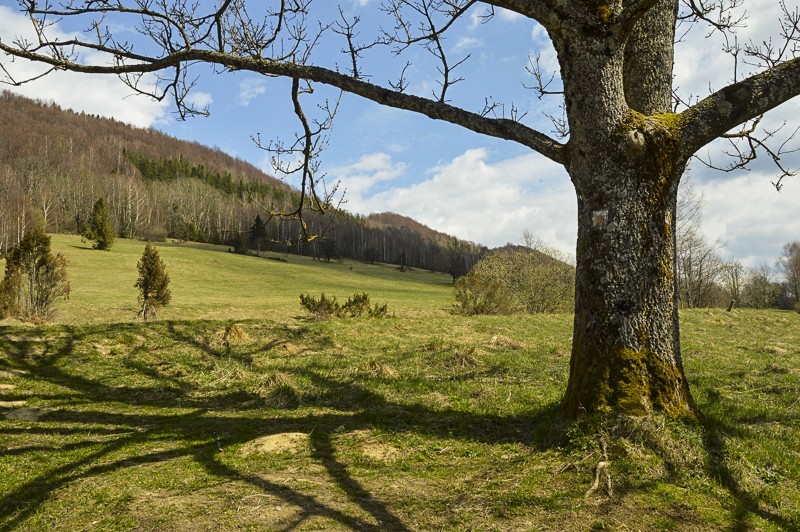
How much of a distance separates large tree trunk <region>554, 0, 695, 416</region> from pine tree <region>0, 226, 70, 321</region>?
20334mm

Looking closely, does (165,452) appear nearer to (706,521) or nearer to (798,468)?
(706,521)

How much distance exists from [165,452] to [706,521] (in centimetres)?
449

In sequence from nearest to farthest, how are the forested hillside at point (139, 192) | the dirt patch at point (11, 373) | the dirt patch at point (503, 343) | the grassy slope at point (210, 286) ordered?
the dirt patch at point (11, 373) < the dirt patch at point (503, 343) < the grassy slope at point (210, 286) < the forested hillside at point (139, 192)

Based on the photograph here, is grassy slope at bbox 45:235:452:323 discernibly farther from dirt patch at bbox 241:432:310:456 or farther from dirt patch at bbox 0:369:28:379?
dirt patch at bbox 241:432:310:456

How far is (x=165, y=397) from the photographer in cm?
698

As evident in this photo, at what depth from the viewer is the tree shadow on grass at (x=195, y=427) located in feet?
11.4

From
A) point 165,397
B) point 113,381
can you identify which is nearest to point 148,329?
point 113,381

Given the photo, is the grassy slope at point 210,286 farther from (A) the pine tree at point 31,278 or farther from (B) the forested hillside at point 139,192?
(B) the forested hillside at point 139,192

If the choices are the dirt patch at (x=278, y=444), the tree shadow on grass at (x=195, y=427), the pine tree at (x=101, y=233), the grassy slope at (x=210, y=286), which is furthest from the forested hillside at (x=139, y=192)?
the dirt patch at (x=278, y=444)

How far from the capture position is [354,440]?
4.71 m

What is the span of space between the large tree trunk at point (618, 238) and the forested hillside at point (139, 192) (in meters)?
51.2

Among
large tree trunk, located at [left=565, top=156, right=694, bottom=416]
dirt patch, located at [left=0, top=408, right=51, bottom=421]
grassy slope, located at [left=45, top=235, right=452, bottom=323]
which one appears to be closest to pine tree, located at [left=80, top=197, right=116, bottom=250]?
grassy slope, located at [left=45, top=235, right=452, bottom=323]

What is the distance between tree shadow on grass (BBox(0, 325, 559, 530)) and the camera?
347cm

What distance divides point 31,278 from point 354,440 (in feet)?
67.2
